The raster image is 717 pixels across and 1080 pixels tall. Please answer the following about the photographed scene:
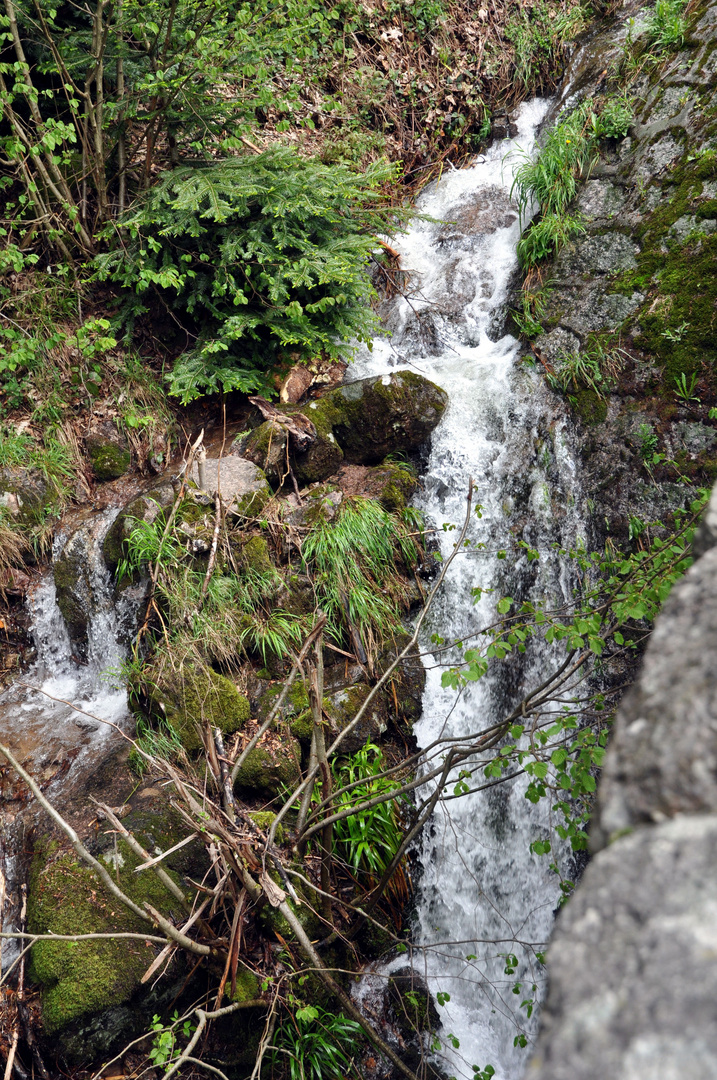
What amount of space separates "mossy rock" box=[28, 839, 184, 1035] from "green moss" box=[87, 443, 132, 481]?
2995 mm

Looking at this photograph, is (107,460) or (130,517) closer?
(130,517)

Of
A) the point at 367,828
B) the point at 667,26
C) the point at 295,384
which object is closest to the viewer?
the point at 367,828

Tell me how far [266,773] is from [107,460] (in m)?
3.07

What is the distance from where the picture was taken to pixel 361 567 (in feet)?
14.9

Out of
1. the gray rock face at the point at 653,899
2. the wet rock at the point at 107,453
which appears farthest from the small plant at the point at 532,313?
the gray rock face at the point at 653,899

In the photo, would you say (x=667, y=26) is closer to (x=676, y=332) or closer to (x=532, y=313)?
(x=532, y=313)

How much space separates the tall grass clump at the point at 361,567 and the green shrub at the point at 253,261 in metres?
1.41

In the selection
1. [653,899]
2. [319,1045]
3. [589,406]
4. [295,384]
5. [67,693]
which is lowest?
[319,1045]

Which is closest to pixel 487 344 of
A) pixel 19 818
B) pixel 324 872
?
pixel 324 872

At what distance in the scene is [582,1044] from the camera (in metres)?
0.64

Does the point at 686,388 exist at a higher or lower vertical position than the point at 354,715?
higher

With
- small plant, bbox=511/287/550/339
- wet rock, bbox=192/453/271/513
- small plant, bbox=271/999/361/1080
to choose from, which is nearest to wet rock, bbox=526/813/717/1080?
small plant, bbox=271/999/361/1080

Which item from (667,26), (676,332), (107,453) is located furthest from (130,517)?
(667,26)

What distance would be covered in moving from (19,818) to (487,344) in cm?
539
